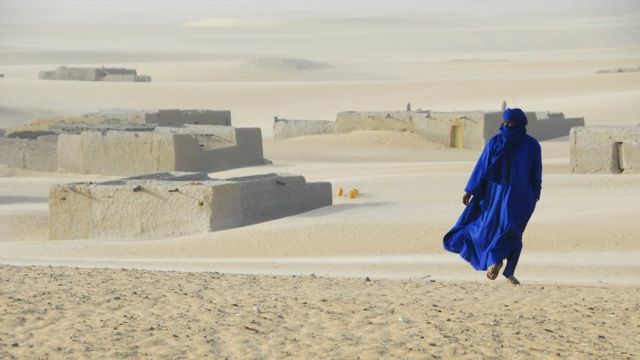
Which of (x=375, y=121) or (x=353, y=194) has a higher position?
(x=375, y=121)

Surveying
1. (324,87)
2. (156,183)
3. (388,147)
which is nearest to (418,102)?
(324,87)

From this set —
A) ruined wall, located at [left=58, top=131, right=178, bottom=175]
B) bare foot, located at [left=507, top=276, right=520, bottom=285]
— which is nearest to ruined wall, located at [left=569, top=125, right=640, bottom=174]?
ruined wall, located at [left=58, top=131, right=178, bottom=175]

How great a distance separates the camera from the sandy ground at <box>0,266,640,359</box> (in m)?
7.49

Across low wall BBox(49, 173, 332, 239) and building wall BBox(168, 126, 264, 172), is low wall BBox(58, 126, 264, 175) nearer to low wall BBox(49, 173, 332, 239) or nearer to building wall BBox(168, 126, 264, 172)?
building wall BBox(168, 126, 264, 172)

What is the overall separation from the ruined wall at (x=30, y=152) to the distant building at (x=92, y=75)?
114ft

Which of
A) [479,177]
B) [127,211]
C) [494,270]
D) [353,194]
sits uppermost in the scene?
[479,177]

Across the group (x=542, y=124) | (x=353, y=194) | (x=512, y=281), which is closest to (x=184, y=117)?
(x=542, y=124)

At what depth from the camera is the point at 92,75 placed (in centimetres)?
6266

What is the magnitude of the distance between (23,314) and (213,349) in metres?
→ 1.54

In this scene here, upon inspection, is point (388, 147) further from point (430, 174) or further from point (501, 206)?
point (501, 206)

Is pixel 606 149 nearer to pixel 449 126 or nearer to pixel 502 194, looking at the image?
pixel 449 126

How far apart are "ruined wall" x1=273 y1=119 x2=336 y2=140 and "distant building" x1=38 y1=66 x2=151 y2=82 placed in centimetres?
2663

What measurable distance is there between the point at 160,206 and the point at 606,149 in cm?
839

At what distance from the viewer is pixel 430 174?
2320 centimetres
